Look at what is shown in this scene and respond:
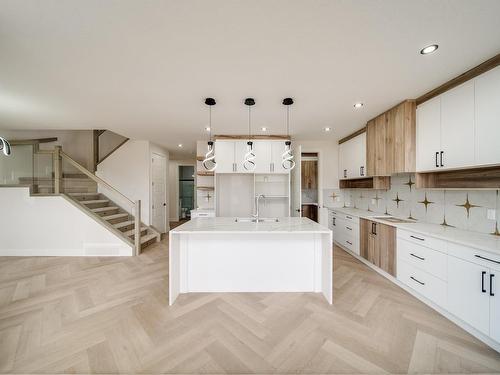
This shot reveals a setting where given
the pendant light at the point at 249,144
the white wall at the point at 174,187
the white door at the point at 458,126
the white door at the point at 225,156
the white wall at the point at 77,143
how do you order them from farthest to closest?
the white wall at the point at 174,187 → the white wall at the point at 77,143 → the white door at the point at 225,156 → the pendant light at the point at 249,144 → the white door at the point at 458,126

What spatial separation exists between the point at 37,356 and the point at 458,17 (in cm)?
412

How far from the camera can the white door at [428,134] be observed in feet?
8.00

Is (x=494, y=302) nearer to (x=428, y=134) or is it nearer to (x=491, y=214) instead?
(x=491, y=214)

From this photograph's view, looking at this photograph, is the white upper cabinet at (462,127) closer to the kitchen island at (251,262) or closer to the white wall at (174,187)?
the kitchen island at (251,262)

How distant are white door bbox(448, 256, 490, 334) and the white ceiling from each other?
1.96 meters

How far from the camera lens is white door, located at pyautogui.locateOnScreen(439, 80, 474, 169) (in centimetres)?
207

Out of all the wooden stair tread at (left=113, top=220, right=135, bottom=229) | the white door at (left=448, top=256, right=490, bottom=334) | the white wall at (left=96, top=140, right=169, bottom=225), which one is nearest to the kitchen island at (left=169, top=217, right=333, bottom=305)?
the white door at (left=448, top=256, right=490, bottom=334)

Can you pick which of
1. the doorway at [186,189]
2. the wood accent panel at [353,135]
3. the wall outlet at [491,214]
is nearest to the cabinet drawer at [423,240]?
the wall outlet at [491,214]

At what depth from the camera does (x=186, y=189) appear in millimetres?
8609

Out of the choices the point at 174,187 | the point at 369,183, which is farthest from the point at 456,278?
the point at 174,187

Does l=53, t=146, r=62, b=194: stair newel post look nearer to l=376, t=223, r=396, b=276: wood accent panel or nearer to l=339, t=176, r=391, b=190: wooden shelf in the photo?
l=376, t=223, r=396, b=276: wood accent panel

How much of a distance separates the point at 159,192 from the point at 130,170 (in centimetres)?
103

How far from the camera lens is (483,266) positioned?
1.72 meters

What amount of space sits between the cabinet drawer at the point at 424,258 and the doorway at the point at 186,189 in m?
7.39
